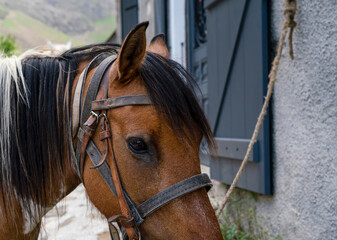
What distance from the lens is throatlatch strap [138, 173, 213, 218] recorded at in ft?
3.49

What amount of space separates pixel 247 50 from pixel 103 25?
86119 mm

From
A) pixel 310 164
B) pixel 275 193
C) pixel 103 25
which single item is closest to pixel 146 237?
pixel 310 164

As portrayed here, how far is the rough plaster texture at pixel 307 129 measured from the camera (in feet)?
5.96

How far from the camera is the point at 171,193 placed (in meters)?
1.07

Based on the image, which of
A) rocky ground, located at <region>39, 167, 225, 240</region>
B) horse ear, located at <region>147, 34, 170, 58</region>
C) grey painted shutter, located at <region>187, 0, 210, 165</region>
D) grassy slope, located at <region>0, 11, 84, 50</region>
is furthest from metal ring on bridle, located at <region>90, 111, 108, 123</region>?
grassy slope, located at <region>0, 11, 84, 50</region>

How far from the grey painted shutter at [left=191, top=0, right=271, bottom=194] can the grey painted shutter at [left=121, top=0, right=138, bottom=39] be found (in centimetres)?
360

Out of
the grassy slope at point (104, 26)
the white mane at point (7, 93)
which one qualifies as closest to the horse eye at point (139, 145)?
the white mane at point (7, 93)

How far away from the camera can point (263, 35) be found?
232 centimetres

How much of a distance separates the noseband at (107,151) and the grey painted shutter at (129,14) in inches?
211

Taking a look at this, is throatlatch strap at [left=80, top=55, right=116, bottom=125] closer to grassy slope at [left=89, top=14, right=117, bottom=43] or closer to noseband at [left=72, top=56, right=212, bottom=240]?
noseband at [left=72, top=56, right=212, bottom=240]

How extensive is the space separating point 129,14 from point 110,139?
586 centimetres

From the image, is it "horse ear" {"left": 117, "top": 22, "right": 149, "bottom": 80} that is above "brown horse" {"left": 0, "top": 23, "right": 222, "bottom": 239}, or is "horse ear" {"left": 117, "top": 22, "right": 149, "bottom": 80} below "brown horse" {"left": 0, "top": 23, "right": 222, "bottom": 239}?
above

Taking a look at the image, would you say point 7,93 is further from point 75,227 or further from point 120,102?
point 75,227

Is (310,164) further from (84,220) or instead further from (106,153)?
(84,220)
